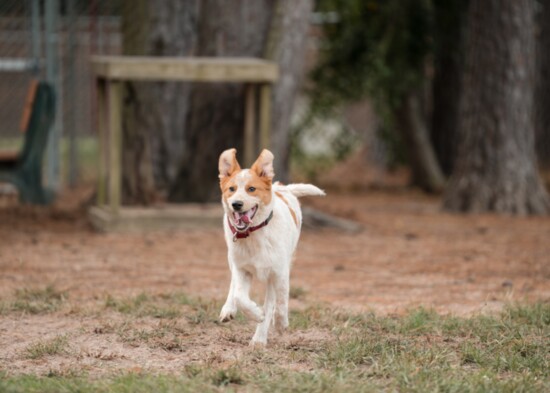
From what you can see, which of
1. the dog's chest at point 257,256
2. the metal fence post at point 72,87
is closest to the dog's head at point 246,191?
the dog's chest at point 257,256

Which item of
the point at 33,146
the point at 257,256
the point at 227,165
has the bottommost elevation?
the point at 33,146

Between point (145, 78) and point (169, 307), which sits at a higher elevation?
point (145, 78)

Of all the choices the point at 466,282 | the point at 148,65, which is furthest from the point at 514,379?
the point at 148,65

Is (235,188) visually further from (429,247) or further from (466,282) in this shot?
(429,247)

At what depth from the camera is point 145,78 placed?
9.83 meters

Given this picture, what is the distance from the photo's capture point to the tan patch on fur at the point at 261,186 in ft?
17.0

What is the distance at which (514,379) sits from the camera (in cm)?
473

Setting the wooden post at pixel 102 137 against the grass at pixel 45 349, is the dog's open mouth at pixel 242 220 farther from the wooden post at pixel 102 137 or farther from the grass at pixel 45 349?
the wooden post at pixel 102 137

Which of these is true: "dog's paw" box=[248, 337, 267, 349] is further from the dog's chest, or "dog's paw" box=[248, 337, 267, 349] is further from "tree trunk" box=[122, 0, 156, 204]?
"tree trunk" box=[122, 0, 156, 204]

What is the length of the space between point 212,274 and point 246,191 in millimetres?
3055

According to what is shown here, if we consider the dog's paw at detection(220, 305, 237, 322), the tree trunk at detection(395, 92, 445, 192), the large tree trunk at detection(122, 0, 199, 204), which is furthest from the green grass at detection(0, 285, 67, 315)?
the tree trunk at detection(395, 92, 445, 192)

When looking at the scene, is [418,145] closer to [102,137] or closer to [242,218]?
[102,137]

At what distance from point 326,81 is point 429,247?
514 cm

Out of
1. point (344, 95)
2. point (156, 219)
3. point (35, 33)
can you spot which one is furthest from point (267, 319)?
point (344, 95)
